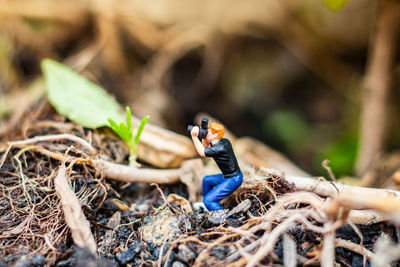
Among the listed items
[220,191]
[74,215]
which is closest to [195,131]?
[220,191]

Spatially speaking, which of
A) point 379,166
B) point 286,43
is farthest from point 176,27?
point 379,166

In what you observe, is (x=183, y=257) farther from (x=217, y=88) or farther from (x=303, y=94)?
(x=303, y=94)

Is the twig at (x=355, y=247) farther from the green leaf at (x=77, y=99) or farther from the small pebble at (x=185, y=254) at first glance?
the green leaf at (x=77, y=99)

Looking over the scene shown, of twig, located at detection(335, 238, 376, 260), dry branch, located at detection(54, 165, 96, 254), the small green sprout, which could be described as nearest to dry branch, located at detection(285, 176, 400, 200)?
twig, located at detection(335, 238, 376, 260)

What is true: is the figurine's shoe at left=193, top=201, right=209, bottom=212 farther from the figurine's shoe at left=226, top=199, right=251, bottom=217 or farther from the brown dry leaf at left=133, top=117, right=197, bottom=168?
the brown dry leaf at left=133, top=117, right=197, bottom=168

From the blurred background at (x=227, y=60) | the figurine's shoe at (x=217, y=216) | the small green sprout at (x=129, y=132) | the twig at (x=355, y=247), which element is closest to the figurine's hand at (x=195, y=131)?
the small green sprout at (x=129, y=132)
